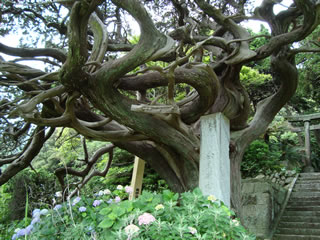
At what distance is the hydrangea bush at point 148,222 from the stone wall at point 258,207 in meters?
4.97

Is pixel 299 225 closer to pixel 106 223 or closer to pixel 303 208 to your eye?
pixel 303 208

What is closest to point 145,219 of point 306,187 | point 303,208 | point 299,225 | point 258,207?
point 258,207

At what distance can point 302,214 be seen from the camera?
7.57 metres

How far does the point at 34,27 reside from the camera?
608cm

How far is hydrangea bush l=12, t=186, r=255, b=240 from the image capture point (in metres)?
1.71

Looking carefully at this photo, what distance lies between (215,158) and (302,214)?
4954 millimetres

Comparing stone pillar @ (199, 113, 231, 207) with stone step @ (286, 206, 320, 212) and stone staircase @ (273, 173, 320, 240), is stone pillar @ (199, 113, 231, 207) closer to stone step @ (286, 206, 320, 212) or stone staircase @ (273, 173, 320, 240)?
stone staircase @ (273, 173, 320, 240)

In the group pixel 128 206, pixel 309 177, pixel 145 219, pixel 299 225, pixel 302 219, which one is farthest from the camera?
pixel 309 177

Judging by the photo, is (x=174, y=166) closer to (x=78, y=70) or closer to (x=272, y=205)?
(x=78, y=70)

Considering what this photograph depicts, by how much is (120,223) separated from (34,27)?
541cm

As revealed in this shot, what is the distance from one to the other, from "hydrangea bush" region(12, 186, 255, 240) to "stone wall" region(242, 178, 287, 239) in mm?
4972

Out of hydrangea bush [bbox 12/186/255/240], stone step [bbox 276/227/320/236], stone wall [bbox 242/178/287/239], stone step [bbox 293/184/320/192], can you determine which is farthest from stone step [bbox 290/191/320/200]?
hydrangea bush [bbox 12/186/255/240]

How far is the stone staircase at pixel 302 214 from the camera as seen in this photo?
666cm

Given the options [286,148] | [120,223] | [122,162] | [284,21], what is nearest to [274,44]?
[284,21]
